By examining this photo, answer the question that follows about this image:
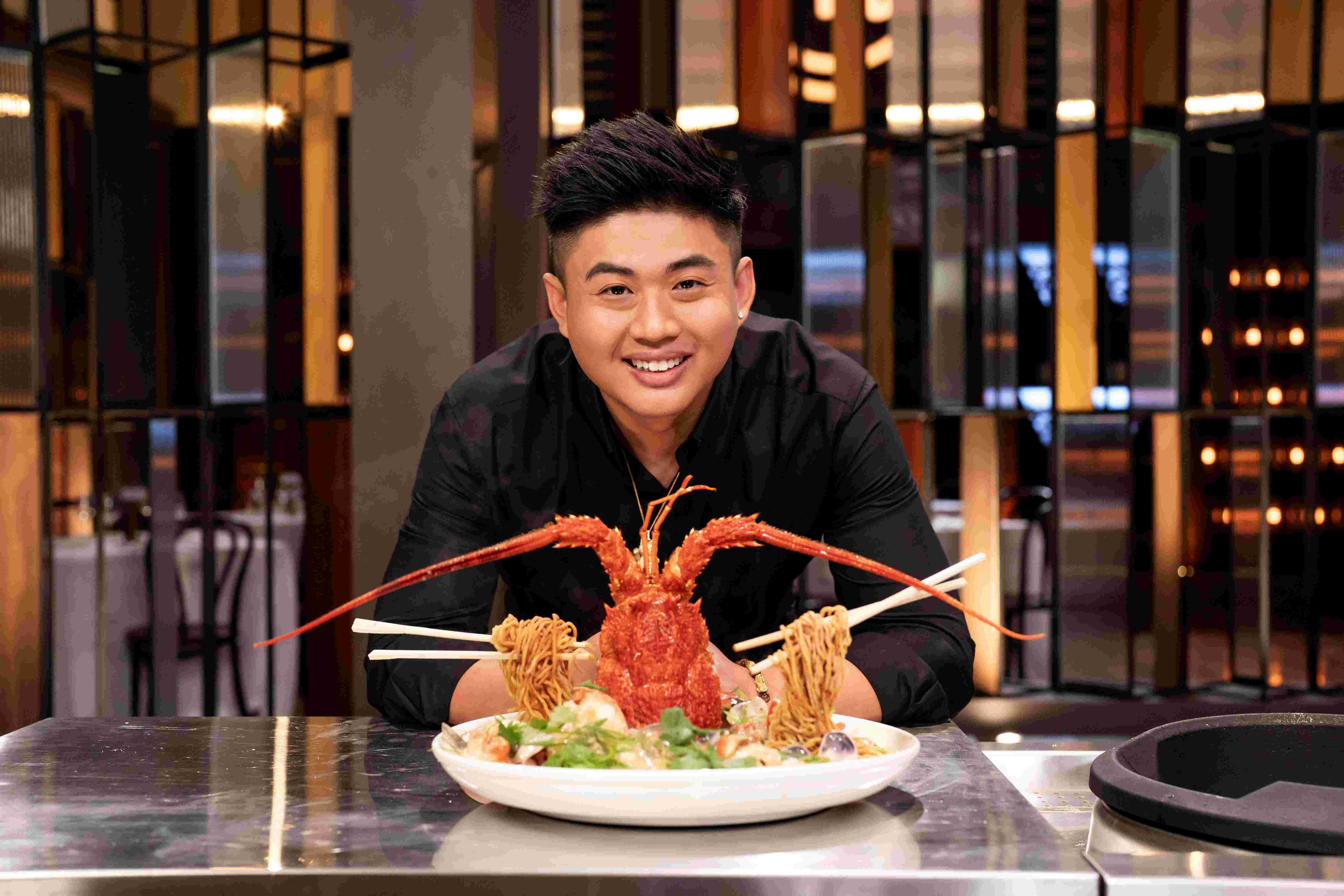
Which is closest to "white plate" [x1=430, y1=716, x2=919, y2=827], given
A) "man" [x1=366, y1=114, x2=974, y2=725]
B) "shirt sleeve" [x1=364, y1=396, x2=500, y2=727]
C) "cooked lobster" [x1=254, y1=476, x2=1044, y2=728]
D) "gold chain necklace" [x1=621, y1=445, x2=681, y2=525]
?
"cooked lobster" [x1=254, y1=476, x2=1044, y2=728]

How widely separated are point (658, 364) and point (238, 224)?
11.6ft

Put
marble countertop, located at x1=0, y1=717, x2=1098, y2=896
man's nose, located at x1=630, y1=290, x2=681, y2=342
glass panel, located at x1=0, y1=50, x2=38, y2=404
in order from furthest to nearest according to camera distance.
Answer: glass panel, located at x1=0, y1=50, x2=38, y2=404
man's nose, located at x1=630, y1=290, x2=681, y2=342
marble countertop, located at x1=0, y1=717, x2=1098, y2=896

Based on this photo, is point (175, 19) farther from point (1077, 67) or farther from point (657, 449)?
point (1077, 67)

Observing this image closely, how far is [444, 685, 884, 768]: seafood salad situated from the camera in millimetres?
980

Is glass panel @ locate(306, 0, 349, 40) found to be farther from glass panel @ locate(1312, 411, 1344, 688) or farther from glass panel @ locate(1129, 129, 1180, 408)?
glass panel @ locate(1312, 411, 1344, 688)

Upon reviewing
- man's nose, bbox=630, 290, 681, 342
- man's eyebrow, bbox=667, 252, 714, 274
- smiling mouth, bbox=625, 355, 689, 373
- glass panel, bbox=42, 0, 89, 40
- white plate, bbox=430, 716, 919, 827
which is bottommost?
white plate, bbox=430, 716, 919, 827

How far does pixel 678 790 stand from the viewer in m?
0.92

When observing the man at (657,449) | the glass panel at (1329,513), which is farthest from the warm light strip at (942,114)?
the man at (657,449)

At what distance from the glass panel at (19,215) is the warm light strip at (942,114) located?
348 centimetres

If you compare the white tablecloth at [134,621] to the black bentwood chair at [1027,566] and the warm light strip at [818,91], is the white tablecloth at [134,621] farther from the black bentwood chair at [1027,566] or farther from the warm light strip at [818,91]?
the black bentwood chair at [1027,566]

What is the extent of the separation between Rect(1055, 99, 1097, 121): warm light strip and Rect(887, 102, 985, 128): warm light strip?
356 mm

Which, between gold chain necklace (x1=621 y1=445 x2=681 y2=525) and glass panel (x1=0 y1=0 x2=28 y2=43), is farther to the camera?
glass panel (x1=0 y1=0 x2=28 y2=43)

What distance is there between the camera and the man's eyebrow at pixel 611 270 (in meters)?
1.46

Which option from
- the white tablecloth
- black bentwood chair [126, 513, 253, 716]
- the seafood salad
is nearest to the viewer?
the seafood salad
